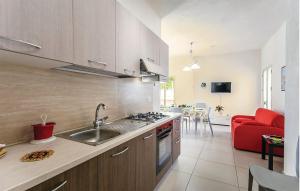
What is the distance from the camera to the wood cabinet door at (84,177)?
2.80 feet

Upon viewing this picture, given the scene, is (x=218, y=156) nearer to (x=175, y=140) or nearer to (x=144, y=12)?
(x=175, y=140)

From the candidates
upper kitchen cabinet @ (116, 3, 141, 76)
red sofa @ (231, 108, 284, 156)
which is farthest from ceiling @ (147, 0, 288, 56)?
red sofa @ (231, 108, 284, 156)

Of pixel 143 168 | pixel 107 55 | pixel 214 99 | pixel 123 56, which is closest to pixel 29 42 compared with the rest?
Answer: pixel 107 55

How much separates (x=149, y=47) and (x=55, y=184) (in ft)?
6.50

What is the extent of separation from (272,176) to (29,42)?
222 centimetres

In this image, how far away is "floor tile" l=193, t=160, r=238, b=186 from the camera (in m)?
2.25

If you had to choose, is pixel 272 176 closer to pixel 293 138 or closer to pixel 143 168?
pixel 293 138

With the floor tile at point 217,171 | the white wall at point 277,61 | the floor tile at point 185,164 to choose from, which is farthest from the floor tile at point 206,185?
the white wall at point 277,61

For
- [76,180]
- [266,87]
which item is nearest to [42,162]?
[76,180]

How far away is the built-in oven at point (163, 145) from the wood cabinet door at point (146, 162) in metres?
0.13

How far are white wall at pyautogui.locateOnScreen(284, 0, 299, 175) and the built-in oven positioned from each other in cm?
154

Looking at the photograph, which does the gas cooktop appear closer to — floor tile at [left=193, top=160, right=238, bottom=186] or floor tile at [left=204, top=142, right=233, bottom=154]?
floor tile at [left=193, top=160, right=238, bottom=186]

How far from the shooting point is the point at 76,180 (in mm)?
885

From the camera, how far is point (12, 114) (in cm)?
109
